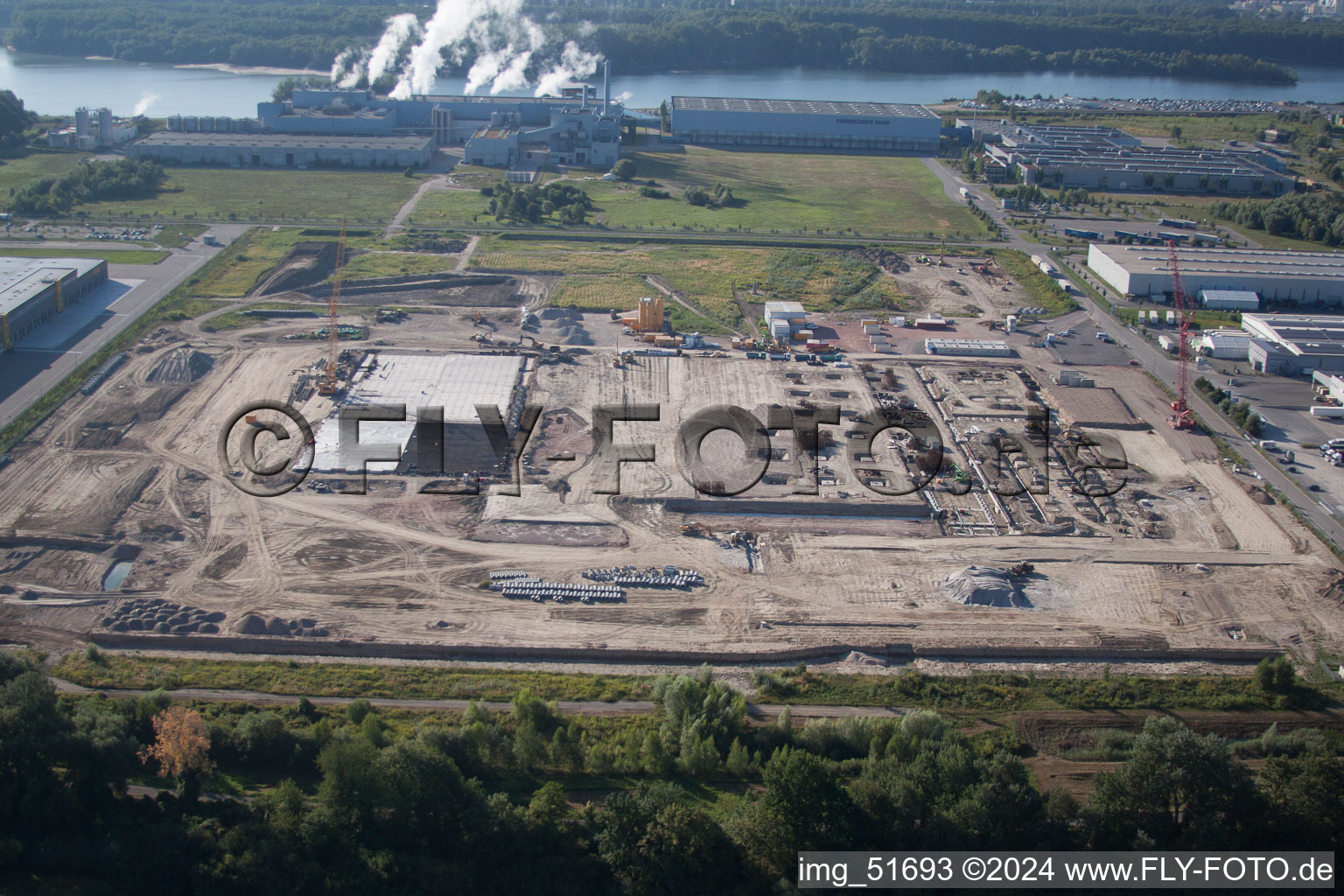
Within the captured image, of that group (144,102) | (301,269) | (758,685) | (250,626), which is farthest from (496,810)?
(144,102)

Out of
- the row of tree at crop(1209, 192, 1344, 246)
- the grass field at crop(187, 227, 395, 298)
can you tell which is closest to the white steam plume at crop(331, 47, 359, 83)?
the grass field at crop(187, 227, 395, 298)

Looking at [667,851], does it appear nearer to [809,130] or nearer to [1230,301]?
[1230,301]

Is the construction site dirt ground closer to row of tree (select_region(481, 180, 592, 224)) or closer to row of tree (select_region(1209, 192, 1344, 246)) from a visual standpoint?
row of tree (select_region(481, 180, 592, 224))

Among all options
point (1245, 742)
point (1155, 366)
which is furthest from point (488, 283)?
point (1245, 742)

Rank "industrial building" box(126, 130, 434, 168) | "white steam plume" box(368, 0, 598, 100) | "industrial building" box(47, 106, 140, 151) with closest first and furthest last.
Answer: "industrial building" box(126, 130, 434, 168) → "industrial building" box(47, 106, 140, 151) → "white steam plume" box(368, 0, 598, 100)

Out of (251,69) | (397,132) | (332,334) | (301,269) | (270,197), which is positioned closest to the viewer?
(332,334)

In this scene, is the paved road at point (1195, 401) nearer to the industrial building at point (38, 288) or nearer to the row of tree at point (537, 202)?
the row of tree at point (537, 202)

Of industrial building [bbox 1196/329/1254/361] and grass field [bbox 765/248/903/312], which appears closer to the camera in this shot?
industrial building [bbox 1196/329/1254/361]

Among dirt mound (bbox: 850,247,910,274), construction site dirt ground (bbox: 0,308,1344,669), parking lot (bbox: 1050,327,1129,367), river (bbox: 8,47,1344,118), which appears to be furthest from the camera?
river (bbox: 8,47,1344,118)
